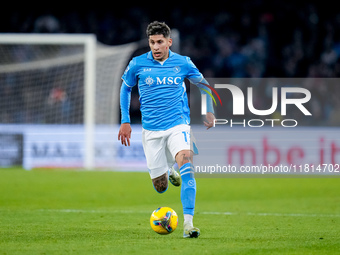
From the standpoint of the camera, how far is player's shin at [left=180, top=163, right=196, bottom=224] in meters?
7.18

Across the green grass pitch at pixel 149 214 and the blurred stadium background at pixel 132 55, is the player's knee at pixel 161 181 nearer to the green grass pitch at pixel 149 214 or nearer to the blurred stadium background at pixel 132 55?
the green grass pitch at pixel 149 214

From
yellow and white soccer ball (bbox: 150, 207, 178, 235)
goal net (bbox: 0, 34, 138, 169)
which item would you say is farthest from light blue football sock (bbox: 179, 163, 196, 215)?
goal net (bbox: 0, 34, 138, 169)

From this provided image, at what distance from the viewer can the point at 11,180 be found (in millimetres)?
15609

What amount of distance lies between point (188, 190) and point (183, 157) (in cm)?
35

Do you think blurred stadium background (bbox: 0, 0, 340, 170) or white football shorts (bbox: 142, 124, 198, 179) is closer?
white football shorts (bbox: 142, 124, 198, 179)

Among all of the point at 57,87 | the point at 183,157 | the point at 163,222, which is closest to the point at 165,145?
the point at 183,157

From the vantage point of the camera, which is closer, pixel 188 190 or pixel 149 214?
pixel 188 190

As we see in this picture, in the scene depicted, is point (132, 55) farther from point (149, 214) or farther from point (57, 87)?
point (149, 214)

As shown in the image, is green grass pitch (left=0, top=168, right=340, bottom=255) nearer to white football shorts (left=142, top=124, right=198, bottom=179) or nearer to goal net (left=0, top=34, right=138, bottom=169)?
white football shorts (left=142, top=124, right=198, bottom=179)

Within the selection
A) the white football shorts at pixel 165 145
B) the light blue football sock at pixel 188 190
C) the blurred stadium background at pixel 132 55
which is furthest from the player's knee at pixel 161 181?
the blurred stadium background at pixel 132 55

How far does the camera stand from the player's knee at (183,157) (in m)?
7.30

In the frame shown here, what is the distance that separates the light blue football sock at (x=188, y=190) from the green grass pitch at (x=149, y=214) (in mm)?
332

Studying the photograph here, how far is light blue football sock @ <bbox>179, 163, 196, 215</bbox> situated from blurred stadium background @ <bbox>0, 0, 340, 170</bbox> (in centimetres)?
1092

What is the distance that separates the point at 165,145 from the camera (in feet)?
25.5
